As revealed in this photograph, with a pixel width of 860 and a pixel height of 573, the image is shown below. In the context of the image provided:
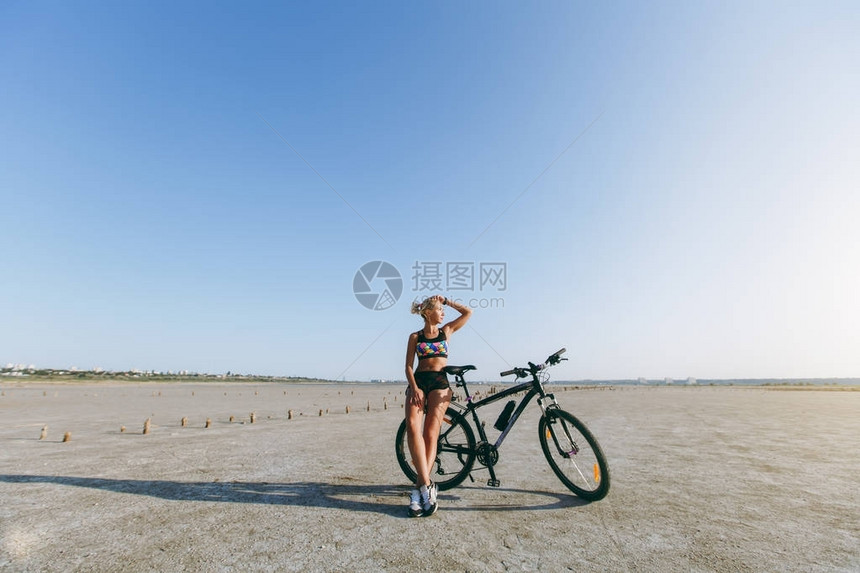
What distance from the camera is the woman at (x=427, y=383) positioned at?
4.91m

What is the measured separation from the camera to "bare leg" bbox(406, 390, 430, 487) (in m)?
4.53

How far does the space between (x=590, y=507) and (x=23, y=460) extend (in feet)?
31.8

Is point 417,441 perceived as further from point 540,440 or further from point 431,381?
point 540,440

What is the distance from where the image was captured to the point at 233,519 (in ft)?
14.1

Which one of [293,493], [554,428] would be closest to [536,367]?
[554,428]

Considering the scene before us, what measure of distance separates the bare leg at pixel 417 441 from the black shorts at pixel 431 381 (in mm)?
259

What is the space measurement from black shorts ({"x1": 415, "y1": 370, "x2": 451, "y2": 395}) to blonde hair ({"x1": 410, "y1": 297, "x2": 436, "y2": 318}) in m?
0.78

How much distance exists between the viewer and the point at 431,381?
506cm

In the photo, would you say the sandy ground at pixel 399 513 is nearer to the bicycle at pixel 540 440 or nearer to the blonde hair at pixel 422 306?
the bicycle at pixel 540 440

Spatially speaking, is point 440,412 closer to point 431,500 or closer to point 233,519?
point 431,500

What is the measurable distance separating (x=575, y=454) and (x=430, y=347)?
7.54ft

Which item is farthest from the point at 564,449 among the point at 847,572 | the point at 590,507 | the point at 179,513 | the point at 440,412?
the point at 179,513

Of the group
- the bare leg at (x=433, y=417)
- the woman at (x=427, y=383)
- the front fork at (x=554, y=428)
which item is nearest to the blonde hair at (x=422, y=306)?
the woman at (x=427, y=383)

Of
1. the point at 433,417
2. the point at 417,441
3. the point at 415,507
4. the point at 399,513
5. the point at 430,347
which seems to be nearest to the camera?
the point at 415,507
